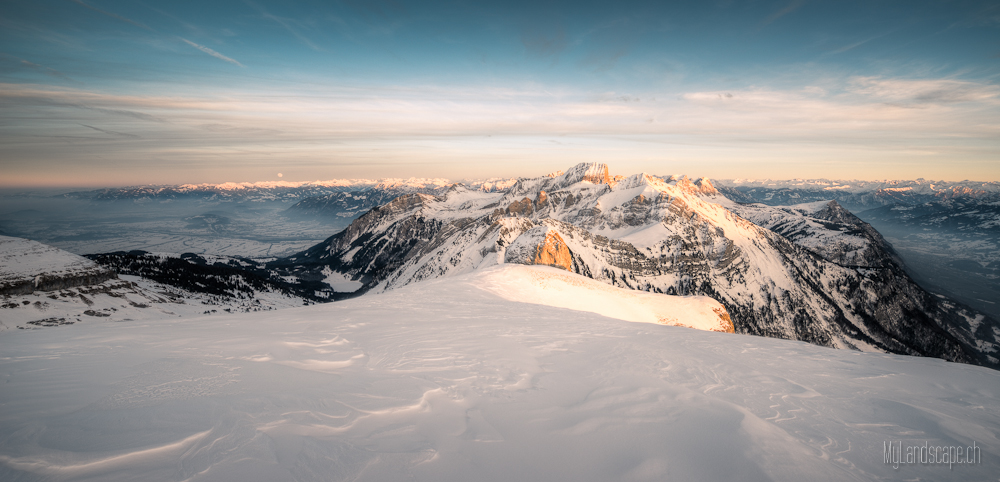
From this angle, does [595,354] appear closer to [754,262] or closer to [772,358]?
[772,358]

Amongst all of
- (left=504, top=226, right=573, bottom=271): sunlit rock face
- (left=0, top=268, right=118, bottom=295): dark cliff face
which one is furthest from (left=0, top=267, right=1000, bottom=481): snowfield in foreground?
(left=0, top=268, right=118, bottom=295): dark cliff face

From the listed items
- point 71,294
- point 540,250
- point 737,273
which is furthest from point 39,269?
point 737,273

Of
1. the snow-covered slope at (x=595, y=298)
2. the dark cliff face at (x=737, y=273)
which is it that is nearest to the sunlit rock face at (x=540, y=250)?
the dark cliff face at (x=737, y=273)

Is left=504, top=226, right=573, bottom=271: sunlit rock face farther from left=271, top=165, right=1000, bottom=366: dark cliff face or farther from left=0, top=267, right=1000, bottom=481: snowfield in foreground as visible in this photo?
left=0, top=267, right=1000, bottom=481: snowfield in foreground

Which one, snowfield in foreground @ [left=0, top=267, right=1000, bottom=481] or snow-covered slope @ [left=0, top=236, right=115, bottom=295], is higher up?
snowfield in foreground @ [left=0, top=267, right=1000, bottom=481]

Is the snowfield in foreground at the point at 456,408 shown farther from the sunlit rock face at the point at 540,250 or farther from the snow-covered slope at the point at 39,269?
the snow-covered slope at the point at 39,269

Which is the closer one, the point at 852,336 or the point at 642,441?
the point at 642,441

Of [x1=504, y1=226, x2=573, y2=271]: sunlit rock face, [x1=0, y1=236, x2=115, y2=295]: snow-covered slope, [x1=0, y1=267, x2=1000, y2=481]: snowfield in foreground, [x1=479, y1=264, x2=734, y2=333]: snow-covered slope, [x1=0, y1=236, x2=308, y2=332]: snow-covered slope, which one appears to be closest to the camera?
[x1=0, y1=267, x2=1000, y2=481]: snowfield in foreground

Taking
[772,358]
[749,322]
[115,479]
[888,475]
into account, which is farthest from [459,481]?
[749,322]
